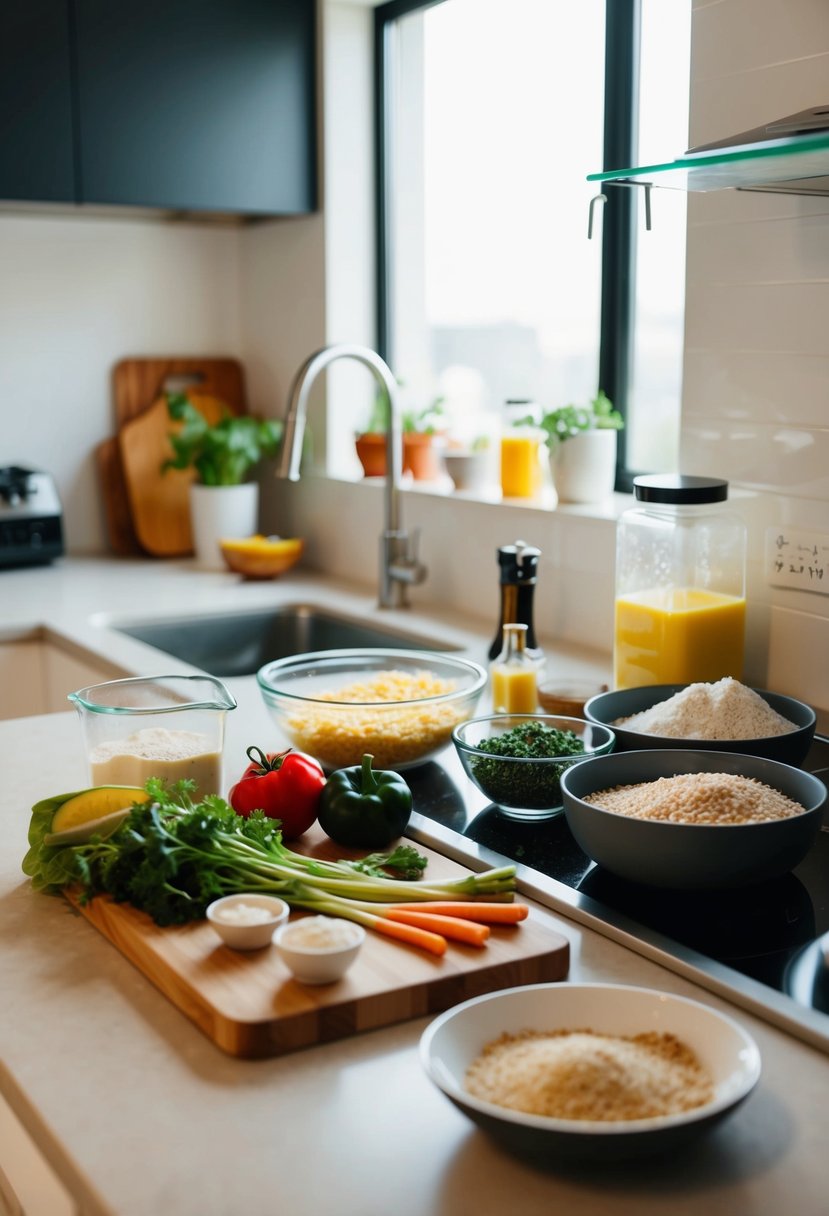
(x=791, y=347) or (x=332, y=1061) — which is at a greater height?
(x=791, y=347)

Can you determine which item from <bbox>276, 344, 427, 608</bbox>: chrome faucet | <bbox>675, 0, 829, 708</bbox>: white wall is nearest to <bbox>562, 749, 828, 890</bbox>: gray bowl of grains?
<bbox>675, 0, 829, 708</bbox>: white wall

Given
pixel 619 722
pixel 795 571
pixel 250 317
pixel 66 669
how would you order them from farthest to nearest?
pixel 250 317 → pixel 66 669 → pixel 795 571 → pixel 619 722

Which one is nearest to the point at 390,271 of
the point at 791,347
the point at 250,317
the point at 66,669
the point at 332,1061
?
the point at 250,317

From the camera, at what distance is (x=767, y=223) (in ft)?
5.30

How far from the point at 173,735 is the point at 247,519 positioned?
159 centimetres

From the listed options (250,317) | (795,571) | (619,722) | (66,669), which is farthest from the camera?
Result: (250,317)

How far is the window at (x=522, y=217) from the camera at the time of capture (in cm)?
219

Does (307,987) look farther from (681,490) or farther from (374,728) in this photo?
(681,490)

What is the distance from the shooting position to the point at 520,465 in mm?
2336

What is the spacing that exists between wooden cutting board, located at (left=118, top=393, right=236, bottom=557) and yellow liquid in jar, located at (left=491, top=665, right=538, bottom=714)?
4.86ft

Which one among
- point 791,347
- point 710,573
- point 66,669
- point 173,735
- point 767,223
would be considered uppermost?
point 767,223

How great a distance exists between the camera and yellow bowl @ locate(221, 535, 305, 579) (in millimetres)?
2701

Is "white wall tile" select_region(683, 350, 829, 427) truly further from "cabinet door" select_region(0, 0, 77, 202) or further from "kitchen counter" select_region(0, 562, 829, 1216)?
"cabinet door" select_region(0, 0, 77, 202)

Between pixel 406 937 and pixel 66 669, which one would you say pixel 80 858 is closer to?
pixel 406 937
